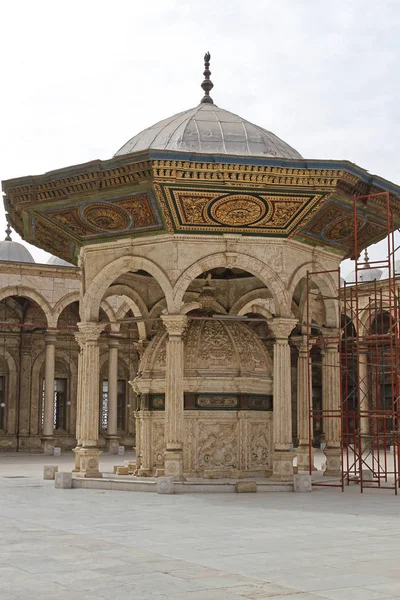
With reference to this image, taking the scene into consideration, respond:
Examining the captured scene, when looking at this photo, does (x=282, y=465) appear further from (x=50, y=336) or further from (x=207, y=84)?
(x=50, y=336)

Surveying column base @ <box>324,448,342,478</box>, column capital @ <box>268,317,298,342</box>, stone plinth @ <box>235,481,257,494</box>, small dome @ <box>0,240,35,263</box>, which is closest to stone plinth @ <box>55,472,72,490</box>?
stone plinth @ <box>235,481,257,494</box>

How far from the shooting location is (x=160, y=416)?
1483 centimetres

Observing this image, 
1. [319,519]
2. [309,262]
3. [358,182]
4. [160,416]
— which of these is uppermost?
[358,182]

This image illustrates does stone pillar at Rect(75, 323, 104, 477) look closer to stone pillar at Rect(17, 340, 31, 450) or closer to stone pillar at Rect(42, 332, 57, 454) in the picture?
stone pillar at Rect(42, 332, 57, 454)

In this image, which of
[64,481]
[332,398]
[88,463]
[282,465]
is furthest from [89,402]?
[332,398]

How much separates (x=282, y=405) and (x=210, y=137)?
4.83 m

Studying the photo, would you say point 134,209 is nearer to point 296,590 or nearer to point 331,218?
point 331,218

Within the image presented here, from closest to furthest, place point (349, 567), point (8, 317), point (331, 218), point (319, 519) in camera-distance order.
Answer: point (349, 567) → point (319, 519) → point (331, 218) → point (8, 317)

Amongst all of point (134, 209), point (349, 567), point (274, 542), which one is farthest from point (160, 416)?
point (349, 567)

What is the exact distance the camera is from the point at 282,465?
13711mm

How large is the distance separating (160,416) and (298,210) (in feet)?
14.3

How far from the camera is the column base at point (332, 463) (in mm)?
15500

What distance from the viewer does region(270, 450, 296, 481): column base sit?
44.9ft

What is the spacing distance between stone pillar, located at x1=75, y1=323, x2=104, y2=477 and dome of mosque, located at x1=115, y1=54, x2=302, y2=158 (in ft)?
10.9
